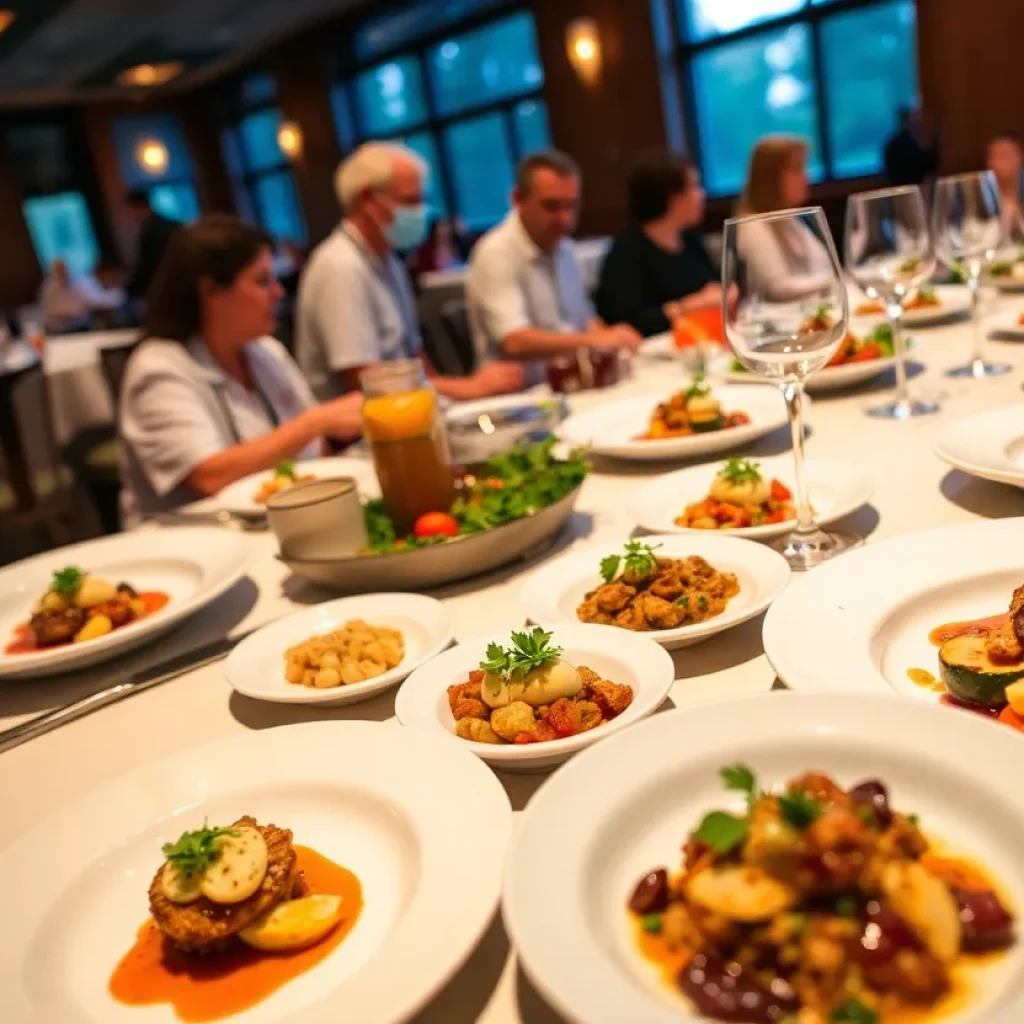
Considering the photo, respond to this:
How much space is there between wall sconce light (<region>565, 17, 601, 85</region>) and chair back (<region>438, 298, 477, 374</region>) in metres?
5.87

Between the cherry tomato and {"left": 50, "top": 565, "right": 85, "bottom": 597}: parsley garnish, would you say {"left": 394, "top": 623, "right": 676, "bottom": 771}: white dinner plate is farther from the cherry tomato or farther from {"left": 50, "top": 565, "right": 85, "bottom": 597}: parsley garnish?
{"left": 50, "top": 565, "right": 85, "bottom": 597}: parsley garnish

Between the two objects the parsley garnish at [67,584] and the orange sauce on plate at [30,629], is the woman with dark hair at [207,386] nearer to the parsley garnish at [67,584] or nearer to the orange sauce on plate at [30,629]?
the orange sauce on plate at [30,629]

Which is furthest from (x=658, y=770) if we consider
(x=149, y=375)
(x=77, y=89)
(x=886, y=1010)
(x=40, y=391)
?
(x=77, y=89)

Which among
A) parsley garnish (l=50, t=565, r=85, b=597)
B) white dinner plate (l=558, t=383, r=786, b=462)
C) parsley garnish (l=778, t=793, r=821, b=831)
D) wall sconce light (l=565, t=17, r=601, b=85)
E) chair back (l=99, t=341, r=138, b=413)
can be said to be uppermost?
wall sconce light (l=565, t=17, r=601, b=85)

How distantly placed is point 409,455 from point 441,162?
40.8ft

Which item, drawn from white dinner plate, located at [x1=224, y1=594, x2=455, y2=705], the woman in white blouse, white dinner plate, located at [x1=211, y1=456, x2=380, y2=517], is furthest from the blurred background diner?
white dinner plate, located at [x1=211, y1=456, x2=380, y2=517]

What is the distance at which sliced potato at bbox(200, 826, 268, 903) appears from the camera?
2.67ft

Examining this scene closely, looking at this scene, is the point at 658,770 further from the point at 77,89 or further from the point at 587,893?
the point at 77,89

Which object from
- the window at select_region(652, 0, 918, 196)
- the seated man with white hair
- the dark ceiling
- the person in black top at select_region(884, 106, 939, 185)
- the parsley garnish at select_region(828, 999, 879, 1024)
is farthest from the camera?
the dark ceiling

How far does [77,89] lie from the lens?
46.9ft

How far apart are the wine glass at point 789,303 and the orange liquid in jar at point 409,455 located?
2.08 feet

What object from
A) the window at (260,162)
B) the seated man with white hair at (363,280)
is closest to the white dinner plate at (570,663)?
the seated man with white hair at (363,280)

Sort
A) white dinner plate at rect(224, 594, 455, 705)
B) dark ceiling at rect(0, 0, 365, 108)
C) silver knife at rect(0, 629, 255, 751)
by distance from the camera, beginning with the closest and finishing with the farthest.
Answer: white dinner plate at rect(224, 594, 455, 705), silver knife at rect(0, 629, 255, 751), dark ceiling at rect(0, 0, 365, 108)

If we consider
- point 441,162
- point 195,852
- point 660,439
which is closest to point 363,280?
point 660,439
